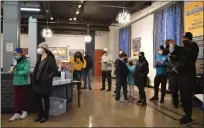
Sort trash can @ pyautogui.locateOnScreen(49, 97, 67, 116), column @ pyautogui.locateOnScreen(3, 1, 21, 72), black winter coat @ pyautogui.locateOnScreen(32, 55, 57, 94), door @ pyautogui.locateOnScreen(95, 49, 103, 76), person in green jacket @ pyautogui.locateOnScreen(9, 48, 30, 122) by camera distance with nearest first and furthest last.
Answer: black winter coat @ pyautogui.locateOnScreen(32, 55, 57, 94) → person in green jacket @ pyautogui.locateOnScreen(9, 48, 30, 122) → trash can @ pyautogui.locateOnScreen(49, 97, 67, 116) → column @ pyautogui.locateOnScreen(3, 1, 21, 72) → door @ pyautogui.locateOnScreen(95, 49, 103, 76)

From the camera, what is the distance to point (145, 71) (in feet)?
→ 17.6

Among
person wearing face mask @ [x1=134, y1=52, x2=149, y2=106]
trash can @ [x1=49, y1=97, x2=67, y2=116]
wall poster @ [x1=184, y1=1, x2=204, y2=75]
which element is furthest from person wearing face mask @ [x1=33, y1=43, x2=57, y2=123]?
wall poster @ [x1=184, y1=1, x2=204, y2=75]

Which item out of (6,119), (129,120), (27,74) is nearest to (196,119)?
(129,120)

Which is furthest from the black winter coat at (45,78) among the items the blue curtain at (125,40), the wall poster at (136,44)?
the blue curtain at (125,40)

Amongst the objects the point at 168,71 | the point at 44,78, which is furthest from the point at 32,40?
the point at 168,71

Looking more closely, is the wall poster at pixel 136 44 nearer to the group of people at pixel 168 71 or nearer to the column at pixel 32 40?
the group of people at pixel 168 71

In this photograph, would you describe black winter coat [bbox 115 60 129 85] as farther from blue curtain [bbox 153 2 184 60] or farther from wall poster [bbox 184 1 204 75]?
blue curtain [bbox 153 2 184 60]

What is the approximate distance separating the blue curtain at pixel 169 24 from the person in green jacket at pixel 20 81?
16.3ft

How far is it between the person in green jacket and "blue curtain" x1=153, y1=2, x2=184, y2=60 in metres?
4.97

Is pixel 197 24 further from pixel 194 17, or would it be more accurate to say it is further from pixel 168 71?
pixel 168 71

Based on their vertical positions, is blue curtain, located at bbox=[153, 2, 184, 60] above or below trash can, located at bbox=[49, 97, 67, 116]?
above

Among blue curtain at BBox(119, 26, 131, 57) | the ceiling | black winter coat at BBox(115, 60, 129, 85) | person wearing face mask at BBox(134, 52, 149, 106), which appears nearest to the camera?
person wearing face mask at BBox(134, 52, 149, 106)

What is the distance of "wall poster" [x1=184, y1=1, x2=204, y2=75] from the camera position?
577 cm

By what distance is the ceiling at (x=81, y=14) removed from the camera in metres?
9.49
